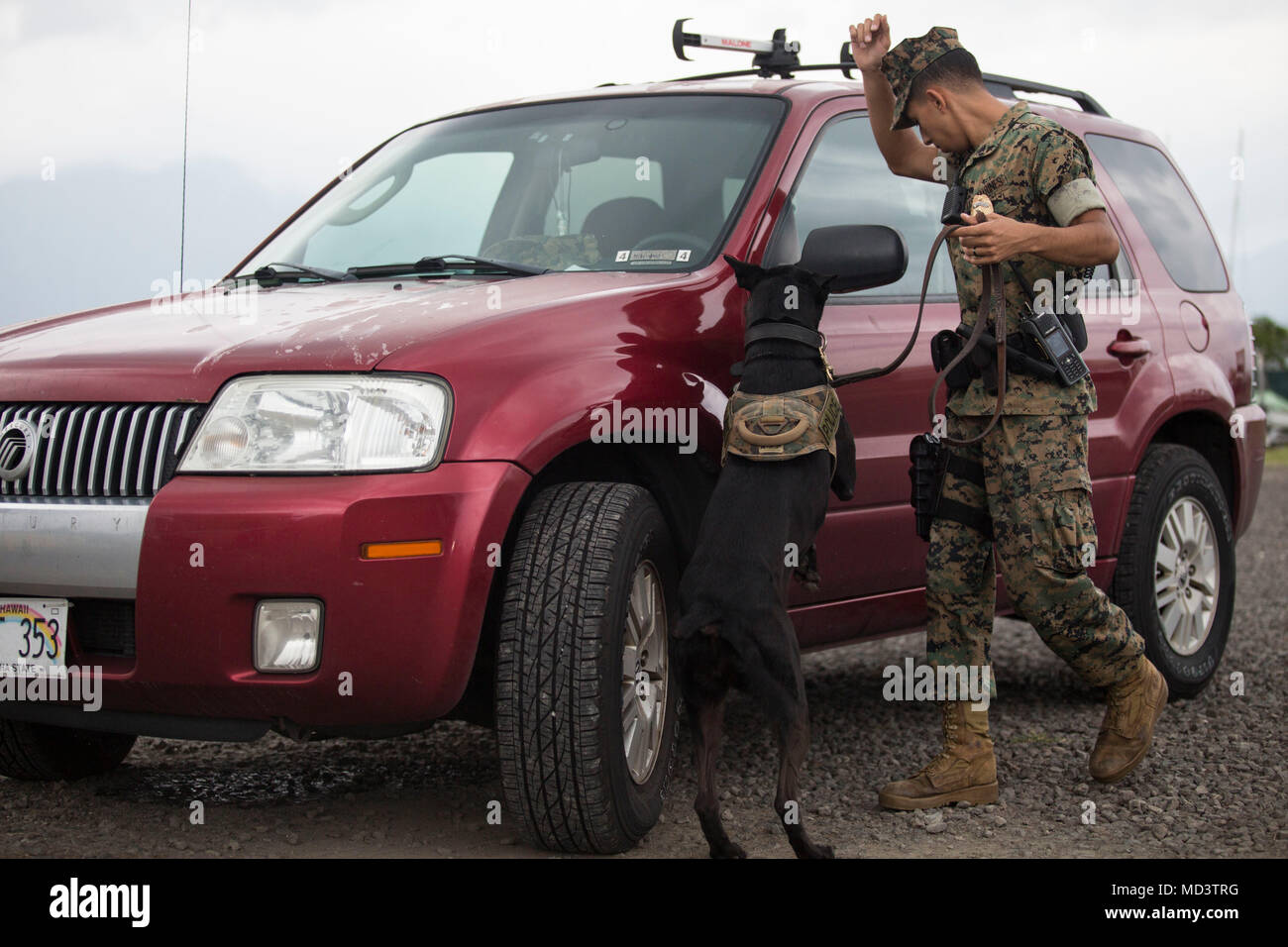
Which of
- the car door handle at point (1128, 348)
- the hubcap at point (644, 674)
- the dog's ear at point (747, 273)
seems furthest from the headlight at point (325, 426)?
the car door handle at point (1128, 348)

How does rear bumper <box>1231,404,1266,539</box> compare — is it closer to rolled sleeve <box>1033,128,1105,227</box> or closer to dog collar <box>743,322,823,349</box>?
rolled sleeve <box>1033,128,1105,227</box>

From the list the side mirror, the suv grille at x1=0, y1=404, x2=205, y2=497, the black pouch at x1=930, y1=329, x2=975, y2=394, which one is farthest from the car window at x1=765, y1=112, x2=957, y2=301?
the suv grille at x1=0, y1=404, x2=205, y2=497

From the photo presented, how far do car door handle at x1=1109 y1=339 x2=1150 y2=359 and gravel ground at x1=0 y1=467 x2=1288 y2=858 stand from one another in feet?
4.13

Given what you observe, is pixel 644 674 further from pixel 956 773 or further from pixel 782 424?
pixel 956 773

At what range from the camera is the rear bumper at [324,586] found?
2.91 meters

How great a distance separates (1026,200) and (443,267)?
4.99ft

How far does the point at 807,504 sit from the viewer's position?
3375 mm

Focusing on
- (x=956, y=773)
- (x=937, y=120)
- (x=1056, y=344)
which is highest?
(x=937, y=120)

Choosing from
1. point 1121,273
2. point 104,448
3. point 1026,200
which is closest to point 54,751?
point 104,448

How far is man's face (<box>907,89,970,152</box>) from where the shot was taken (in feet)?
12.4

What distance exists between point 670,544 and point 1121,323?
86.5 inches

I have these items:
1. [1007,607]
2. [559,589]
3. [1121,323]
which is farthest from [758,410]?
[1121,323]

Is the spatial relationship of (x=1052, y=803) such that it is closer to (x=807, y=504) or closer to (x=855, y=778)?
(x=855, y=778)

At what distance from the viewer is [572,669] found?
10.2 feet
